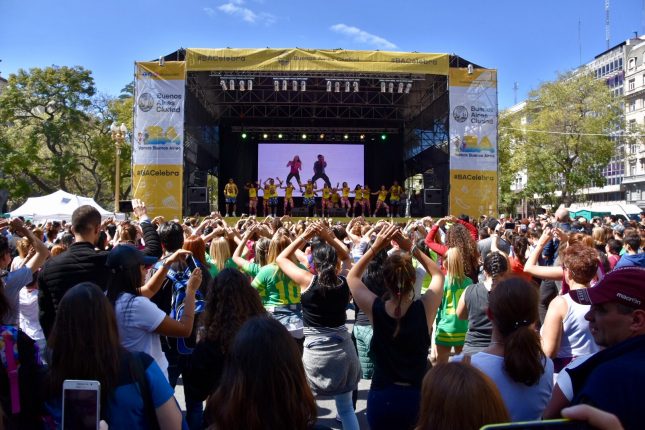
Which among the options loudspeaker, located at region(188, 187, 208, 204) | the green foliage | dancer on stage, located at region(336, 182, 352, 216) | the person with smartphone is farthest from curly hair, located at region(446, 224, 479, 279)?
the green foliage

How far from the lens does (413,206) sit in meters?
22.2

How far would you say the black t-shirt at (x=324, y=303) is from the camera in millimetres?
3547

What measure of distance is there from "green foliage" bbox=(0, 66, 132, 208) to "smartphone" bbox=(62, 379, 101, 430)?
32947 mm

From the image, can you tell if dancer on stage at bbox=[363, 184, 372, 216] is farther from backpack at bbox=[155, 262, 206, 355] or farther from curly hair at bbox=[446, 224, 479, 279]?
backpack at bbox=[155, 262, 206, 355]

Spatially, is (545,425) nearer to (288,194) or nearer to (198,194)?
(198,194)

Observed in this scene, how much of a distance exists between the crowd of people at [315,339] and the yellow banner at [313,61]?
11894 millimetres

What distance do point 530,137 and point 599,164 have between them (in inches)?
213

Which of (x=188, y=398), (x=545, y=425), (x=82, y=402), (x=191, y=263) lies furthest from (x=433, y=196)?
(x=545, y=425)

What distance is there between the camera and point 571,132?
34.9 m

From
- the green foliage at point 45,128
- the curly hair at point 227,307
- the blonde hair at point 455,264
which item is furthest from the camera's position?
the green foliage at point 45,128

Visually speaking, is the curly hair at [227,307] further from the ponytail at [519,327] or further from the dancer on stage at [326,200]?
the dancer on stage at [326,200]

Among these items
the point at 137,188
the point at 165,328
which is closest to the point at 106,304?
the point at 165,328

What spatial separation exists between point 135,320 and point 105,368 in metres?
0.80

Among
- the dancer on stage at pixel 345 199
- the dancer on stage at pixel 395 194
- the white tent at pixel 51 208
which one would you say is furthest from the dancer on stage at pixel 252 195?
the white tent at pixel 51 208
